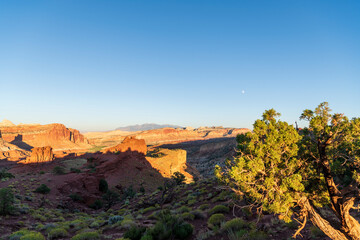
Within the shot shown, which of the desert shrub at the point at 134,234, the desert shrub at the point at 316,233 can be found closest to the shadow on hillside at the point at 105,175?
the desert shrub at the point at 134,234

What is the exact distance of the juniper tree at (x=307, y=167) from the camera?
6180 mm

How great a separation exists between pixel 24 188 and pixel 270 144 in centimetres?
3522

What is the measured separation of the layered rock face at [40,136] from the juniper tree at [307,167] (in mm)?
170108

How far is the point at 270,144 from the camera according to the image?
6.52 meters

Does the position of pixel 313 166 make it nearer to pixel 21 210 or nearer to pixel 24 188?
pixel 21 210

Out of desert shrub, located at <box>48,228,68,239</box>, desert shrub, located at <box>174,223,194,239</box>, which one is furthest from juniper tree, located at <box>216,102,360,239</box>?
desert shrub, located at <box>48,228,68,239</box>

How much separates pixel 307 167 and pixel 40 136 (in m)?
185

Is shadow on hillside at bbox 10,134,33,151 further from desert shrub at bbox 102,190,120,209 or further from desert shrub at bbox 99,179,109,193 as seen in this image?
desert shrub at bbox 102,190,120,209

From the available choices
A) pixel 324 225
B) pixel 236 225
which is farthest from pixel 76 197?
pixel 324 225

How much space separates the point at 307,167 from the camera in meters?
7.05

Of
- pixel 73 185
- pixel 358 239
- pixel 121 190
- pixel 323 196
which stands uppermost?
pixel 323 196

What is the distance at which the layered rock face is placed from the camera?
141 m

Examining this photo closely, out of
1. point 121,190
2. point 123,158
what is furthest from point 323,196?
point 123,158

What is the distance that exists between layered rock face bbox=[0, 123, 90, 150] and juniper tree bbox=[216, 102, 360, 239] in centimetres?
17011
